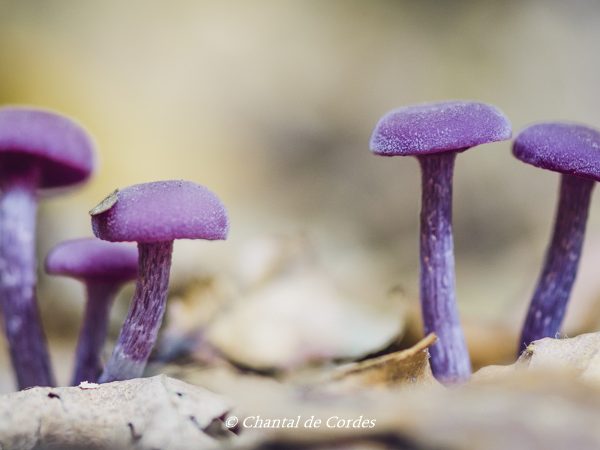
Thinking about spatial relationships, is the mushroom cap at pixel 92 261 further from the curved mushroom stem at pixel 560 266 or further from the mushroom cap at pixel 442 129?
the curved mushroom stem at pixel 560 266

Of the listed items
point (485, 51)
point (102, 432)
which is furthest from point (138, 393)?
point (485, 51)

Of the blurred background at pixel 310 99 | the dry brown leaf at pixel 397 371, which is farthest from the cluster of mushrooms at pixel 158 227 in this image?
the blurred background at pixel 310 99

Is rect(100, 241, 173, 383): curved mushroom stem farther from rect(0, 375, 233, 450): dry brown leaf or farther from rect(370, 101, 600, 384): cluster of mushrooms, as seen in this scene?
rect(370, 101, 600, 384): cluster of mushrooms

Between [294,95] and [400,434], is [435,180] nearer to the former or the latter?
[400,434]

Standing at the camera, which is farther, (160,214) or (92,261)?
(92,261)

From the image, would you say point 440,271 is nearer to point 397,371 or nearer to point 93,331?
point 397,371

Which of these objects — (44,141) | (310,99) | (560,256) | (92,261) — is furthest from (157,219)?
(310,99)
